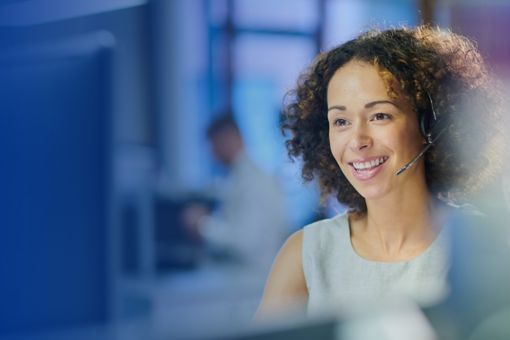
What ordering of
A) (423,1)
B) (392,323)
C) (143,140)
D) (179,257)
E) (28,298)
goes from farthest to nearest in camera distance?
1. (143,140)
2. (179,257)
3. (423,1)
4. (28,298)
5. (392,323)

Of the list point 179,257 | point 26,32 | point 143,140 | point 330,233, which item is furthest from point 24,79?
point 143,140

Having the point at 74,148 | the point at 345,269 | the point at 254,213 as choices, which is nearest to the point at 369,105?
the point at 345,269

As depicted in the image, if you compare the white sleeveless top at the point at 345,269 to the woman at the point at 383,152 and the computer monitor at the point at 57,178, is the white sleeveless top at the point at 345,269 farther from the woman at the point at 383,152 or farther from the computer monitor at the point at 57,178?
the computer monitor at the point at 57,178

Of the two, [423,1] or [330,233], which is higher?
[423,1]

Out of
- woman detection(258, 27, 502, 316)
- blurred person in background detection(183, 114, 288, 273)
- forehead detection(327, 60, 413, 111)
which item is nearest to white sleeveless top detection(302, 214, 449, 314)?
woman detection(258, 27, 502, 316)

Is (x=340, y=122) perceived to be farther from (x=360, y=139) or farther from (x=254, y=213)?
(x=254, y=213)

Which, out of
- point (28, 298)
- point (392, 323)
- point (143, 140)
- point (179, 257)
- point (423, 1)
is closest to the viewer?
point (392, 323)

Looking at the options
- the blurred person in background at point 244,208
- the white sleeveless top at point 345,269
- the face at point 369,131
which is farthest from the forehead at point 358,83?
the blurred person in background at point 244,208

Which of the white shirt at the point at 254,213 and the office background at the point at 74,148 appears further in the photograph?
the white shirt at the point at 254,213

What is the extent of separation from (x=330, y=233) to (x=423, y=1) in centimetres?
25

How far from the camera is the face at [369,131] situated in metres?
0.59

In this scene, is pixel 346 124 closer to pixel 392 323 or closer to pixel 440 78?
pixel 440 78

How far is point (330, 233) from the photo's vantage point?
619 millimetres

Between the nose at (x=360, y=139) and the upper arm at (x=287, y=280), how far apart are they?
0.30 feet
